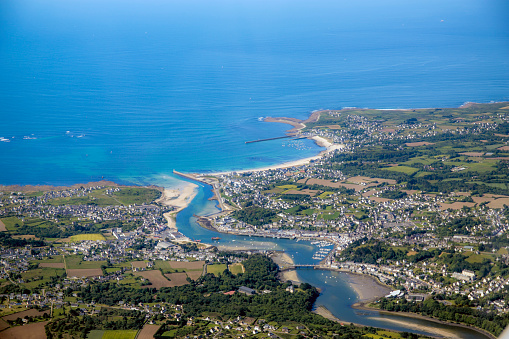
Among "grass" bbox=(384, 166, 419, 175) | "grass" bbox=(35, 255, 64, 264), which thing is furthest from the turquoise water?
"grass" bbox=(384, 166, 419, 175)

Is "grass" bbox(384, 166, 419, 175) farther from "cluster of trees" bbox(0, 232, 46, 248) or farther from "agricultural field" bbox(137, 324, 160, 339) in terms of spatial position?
"agricultural field" bbox(137, 324, 160, 339)

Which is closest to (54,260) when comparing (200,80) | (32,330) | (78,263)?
(78,263)

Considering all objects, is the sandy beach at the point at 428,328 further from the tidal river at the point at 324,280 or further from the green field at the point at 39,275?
the green field at the point at 39,275

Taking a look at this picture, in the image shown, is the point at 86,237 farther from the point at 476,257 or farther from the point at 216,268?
the point at 476,257

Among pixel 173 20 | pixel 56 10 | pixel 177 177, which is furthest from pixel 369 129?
pixel 56 10

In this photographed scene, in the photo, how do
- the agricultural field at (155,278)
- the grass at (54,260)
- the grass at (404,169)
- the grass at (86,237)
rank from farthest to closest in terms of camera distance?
the grass at (404,169) < the grass at (86,237) < the grass at (54,260) < the agricultural field at (155,278)

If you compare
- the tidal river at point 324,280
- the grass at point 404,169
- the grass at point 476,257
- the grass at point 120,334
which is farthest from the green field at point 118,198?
the grass at point 476,257
